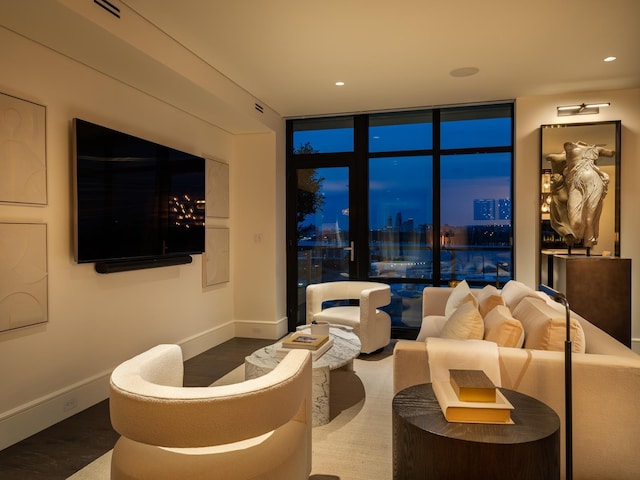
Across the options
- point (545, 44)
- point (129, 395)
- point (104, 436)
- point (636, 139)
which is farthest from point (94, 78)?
point (636, 139)

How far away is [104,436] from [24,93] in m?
2.18

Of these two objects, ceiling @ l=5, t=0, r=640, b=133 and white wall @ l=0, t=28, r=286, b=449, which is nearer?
white wall @ l=0, t=28, r=286, b=449

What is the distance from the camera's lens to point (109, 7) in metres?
2.59

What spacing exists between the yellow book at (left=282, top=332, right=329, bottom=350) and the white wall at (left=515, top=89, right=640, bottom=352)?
2712 mm

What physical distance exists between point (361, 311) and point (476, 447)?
2785mm

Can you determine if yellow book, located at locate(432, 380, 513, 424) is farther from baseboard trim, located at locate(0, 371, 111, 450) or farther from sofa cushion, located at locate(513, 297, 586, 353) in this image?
baseboard trim, located at locate(0, 371, 111, 450)

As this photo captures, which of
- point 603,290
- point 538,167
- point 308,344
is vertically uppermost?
point 538,167

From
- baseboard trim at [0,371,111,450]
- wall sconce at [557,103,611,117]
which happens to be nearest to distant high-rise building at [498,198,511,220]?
wall sconce at [557,103,611,117]

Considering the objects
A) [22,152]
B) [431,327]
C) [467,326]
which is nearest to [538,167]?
[431,327]

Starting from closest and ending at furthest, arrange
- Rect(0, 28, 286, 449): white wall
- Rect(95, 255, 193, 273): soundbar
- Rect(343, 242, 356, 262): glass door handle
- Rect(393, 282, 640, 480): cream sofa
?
1. Rect(393, 282, 640, 480): cream sofa
2. Rect(0, 28, 286, 449): white wall
3. Rect(95, 255, 193, 273): soundbar
4. Rect(343, 242, 356, 262): glass door handle

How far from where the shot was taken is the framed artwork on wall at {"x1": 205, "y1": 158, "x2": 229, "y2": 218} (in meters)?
4.75

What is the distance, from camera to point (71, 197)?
2986 millimetres

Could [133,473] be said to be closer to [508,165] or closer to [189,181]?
[189,181]

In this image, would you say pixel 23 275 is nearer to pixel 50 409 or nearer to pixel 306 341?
pixel 50 409
